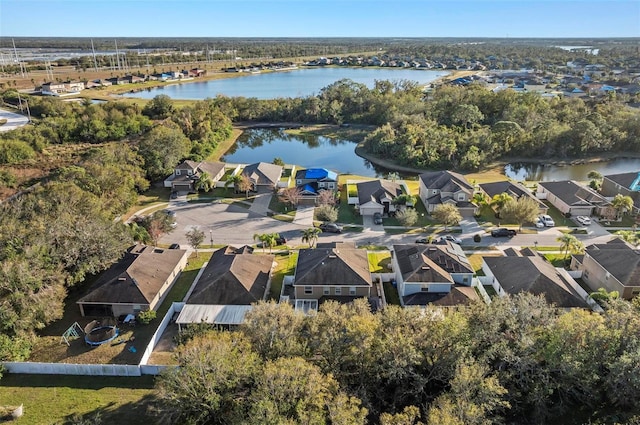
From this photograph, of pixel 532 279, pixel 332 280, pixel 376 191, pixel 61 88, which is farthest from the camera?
pixel 61 88

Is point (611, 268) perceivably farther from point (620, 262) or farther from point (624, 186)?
point (624, 186)

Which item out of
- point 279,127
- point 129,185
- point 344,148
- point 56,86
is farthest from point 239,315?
point 56,86

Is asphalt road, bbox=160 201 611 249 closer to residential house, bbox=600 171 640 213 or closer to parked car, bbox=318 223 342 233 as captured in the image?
parked car, bbox=318 223 342 233

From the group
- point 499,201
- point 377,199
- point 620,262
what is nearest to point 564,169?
point 499,201

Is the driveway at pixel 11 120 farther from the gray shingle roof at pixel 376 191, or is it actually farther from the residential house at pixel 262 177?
the gray shingle roof at pixel 376 191

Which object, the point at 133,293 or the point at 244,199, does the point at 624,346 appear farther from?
the point at 244,199

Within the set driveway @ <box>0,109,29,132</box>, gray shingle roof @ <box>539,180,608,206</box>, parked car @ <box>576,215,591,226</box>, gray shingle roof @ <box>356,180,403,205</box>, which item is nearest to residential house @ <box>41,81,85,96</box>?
driveway @ <box>0,109,29,132</box>
